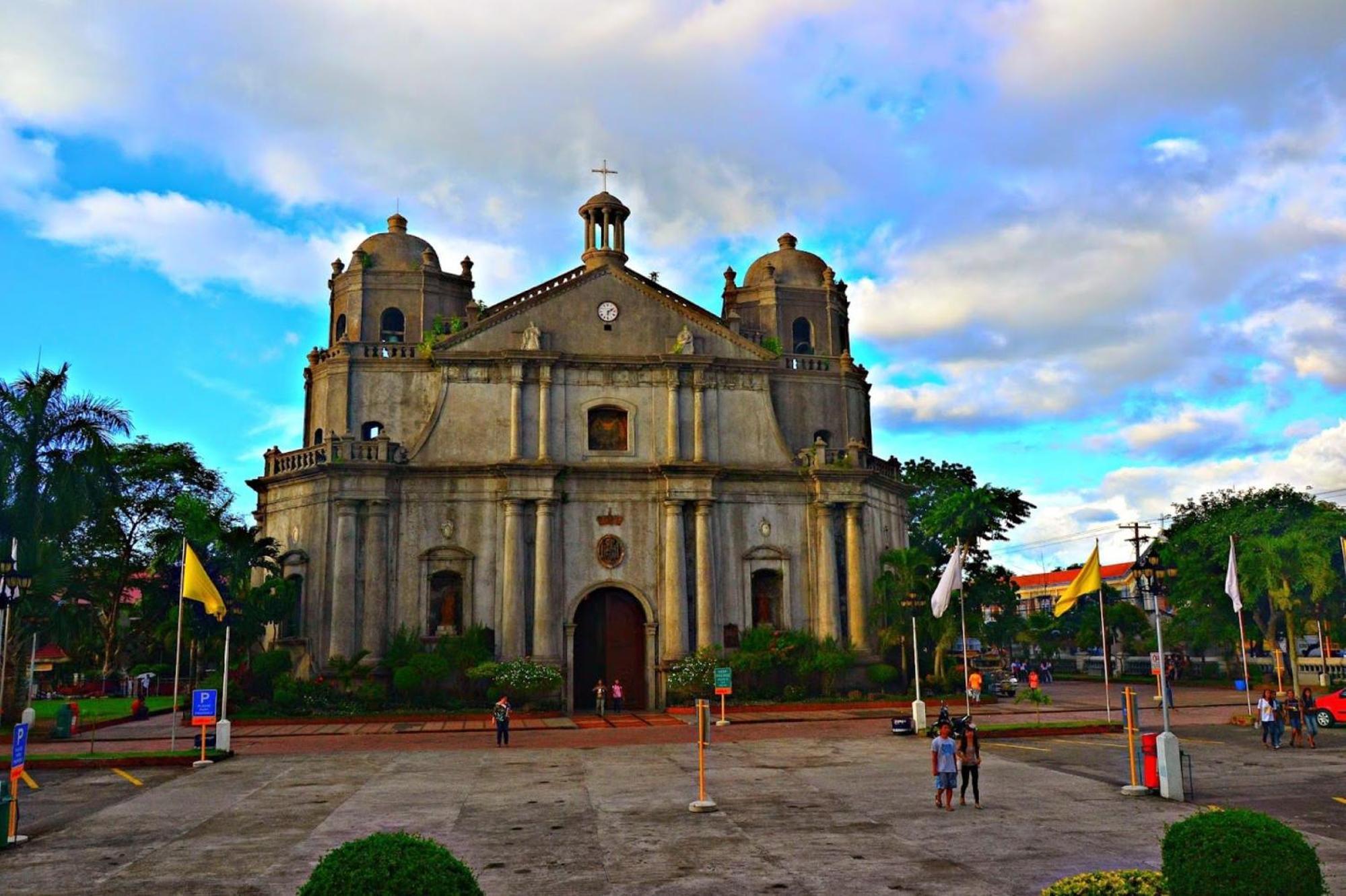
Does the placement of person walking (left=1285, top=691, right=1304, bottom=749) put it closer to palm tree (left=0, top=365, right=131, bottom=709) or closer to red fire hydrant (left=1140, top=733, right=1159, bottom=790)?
red fire hydrant (left=1140, top=733, right=1159, bottom=790)

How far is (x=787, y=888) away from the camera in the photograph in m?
12.3

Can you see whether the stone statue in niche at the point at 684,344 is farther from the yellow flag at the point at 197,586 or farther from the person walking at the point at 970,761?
the person walking at the point at 970,761

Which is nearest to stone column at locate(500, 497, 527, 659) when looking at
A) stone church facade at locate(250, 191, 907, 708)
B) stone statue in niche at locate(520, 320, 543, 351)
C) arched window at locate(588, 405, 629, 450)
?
stone church facade at locate(250, 191, 907, 708)

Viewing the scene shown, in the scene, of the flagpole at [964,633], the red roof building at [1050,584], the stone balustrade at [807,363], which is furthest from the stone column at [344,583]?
the red roof building at [1050,584]

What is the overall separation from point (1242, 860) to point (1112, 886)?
965 mm

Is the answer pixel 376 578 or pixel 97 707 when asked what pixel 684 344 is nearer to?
pixel 376 578

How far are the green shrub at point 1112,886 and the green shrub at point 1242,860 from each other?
0.52ft

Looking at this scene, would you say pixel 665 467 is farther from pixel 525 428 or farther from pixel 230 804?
pixel 230 804

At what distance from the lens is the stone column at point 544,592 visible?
38438 mm

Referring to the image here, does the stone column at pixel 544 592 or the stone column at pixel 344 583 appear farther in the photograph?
the stone column at pixel 544 592

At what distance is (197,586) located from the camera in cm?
2778

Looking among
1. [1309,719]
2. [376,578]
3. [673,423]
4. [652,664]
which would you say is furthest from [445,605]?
[1309,719]

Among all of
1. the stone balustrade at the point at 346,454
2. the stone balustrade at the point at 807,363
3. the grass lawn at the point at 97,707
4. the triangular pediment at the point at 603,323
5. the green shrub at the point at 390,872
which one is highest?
the triangular pediment at the point at 603,323

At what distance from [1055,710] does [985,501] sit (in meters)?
14.3
